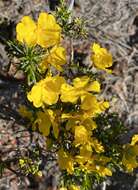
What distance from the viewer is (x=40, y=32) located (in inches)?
99.9

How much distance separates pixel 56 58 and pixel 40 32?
6.6 inches

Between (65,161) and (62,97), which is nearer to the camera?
(62,97)

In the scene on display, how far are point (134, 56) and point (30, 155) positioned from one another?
155 cm

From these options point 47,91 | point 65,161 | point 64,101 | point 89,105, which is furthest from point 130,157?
point 47,91

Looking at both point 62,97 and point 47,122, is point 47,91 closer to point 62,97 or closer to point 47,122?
point 62,97

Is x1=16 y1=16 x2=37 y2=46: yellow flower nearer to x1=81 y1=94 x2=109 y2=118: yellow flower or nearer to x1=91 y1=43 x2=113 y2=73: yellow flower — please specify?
x1=81 y1=94 x2=109 y2=118: yellow flower

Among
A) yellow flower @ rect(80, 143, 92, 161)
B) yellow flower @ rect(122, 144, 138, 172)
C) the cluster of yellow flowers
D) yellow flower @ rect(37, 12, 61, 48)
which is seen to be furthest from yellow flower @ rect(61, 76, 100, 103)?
yellow flower @ rect(122, 144, 138, 172)

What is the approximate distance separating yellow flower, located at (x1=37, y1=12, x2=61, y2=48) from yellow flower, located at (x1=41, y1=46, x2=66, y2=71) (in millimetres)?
50

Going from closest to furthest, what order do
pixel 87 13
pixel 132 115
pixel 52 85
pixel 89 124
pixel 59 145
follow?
pixel 52 85, pixel 89 124, pixel 59 145, pixel 132 115, pixel 87 13

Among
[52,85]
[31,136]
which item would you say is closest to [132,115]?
[31,136]

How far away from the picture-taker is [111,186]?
164 inches

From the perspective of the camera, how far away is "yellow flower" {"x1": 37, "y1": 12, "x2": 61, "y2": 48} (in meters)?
2.50

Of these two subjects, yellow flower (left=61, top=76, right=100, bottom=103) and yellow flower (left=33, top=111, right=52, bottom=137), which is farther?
yellow flower (left=33, top=111, right=52, bottom=137)

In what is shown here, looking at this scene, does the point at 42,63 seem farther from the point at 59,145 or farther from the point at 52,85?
the point at 59,145
